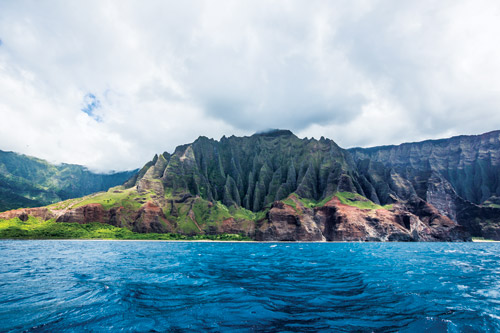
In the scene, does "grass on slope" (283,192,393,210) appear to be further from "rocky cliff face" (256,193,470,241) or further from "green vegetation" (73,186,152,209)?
"green vegetation" (73,186,152,209)

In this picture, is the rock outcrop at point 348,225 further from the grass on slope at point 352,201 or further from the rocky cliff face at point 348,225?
the grass on slope at point 352,201

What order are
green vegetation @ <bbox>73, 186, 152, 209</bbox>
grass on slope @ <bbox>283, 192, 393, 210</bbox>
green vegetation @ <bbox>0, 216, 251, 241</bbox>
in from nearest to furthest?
green vegetation @ <bbox>0, 216, 251, 241</bbox>
grass on slope @ <bbox>283, 192, 393, 210</bbox>
green vegetation @ <bbox>73, 186, 152, 209</bbox>

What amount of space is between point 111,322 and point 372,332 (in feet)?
41.2

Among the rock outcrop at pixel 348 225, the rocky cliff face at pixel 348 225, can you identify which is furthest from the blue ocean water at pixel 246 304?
the rocky cliff face at pixel 348 225

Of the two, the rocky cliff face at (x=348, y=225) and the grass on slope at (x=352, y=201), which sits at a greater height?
the grass on slope at (x=352, y=201)

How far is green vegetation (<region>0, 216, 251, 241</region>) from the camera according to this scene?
457 ft

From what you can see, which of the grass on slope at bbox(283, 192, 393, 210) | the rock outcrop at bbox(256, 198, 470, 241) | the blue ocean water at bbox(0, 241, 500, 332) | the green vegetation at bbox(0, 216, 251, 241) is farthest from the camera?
the grass on slope at bbox(283, 192, 393, 210)

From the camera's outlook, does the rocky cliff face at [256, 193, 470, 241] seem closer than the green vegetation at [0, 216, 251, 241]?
No

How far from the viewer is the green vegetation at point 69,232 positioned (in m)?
139

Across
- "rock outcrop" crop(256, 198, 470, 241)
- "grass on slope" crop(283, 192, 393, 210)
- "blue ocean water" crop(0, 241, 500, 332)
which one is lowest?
"rock outcrop" crop(256, 198, 470, 241)

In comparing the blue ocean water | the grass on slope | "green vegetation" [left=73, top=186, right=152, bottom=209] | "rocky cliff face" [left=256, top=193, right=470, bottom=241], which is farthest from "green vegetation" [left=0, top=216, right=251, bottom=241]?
the blue ocean water

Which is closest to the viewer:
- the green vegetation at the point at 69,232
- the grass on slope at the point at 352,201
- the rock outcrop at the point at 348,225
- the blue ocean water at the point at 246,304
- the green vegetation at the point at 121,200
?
the blue ocean water at the point at 246,304

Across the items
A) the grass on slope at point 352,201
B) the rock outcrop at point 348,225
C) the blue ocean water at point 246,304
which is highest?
the grass on slope at point 352,201

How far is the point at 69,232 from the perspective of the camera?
148375 millimetres
